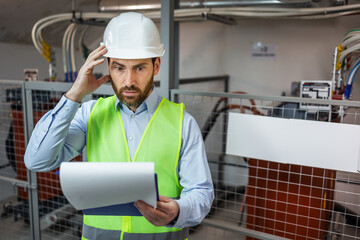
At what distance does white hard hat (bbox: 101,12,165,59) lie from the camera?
1078mm

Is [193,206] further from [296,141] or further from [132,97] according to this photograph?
[296,141]

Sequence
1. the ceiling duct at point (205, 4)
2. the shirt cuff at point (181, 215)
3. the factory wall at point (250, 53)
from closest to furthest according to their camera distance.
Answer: the shirt cuff at point (181, 215)
the ceiling duct at point (205, 4)
the factory wall at point (250, 53)

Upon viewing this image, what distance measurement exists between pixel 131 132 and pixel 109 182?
393 mm

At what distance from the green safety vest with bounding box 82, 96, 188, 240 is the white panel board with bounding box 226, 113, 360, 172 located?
0.46 meters

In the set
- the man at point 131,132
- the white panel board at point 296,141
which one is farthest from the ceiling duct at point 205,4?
the man at point 131,132

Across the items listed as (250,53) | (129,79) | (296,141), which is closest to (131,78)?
(129,79)

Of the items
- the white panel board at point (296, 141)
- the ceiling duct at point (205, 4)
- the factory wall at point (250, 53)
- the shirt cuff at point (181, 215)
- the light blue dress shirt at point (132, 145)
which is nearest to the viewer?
the shirt cuff at point (181, 215)

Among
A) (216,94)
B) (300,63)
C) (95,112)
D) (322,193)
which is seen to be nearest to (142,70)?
(95,112)

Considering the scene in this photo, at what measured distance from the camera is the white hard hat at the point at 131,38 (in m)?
1.08

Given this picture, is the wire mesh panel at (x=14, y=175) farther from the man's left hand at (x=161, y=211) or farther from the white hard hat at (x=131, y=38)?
the man's left hand at (x=161, y=211)

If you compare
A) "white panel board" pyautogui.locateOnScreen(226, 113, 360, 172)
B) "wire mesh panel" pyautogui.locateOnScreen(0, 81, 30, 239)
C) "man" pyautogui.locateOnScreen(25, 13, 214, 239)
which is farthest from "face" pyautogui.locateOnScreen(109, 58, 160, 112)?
"wire mesh panel" pyautogui.locateOnScreen(0, 81, 30, 239)

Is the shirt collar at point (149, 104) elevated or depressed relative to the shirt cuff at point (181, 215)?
elevated

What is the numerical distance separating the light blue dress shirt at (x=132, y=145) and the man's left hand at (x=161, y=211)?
47 millimetres

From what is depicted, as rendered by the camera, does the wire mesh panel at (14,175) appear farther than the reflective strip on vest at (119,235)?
Yes
